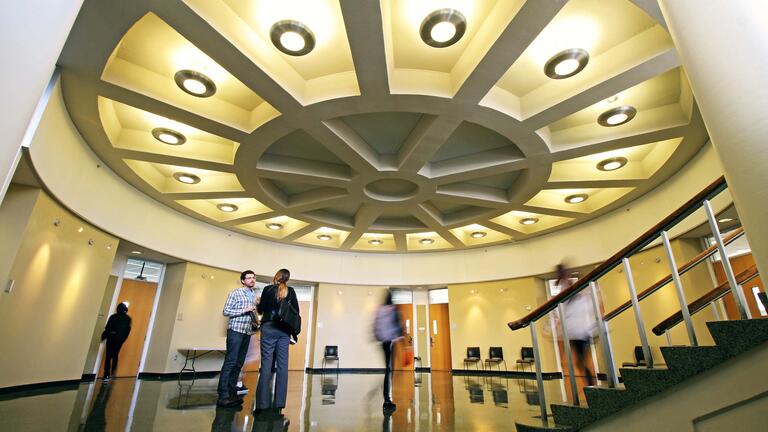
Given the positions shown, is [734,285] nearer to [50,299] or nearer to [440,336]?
[50,299]

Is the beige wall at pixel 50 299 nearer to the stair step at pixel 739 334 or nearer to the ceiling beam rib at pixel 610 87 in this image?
the stair step at pixel 739 334

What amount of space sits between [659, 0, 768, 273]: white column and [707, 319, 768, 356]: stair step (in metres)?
0.97

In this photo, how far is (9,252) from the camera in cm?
489

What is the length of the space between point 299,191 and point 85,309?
16.0ft

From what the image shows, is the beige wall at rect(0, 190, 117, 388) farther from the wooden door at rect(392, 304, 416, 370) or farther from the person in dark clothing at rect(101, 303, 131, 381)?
the wooden door at rect(392, 304, 416, 370)

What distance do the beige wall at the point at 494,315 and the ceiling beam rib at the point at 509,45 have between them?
26.9ft

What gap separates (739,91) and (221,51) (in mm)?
4593

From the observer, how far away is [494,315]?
12016 millimetres

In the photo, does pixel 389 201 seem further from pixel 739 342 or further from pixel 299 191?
pixel 739 342

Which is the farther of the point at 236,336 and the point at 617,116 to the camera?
the point at 617,116

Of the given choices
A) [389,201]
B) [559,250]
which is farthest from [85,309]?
[559,250]

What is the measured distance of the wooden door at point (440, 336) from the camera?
13.0m

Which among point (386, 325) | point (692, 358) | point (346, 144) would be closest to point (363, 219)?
point (346, 144)

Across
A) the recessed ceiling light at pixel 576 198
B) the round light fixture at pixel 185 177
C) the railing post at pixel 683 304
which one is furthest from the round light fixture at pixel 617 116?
the round light fixture at pixel 185 177
